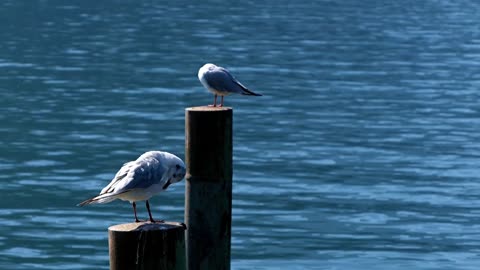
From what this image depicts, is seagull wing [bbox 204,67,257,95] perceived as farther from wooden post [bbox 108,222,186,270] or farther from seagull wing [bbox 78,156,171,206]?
wooden post [bbox 108,222,186,270]

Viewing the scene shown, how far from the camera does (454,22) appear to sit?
62438mm

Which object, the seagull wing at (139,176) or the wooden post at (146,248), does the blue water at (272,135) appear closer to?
the seagull wing at (139,176)

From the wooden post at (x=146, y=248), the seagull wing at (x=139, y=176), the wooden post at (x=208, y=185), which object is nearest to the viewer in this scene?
the wooden post at (x=146, y=248)

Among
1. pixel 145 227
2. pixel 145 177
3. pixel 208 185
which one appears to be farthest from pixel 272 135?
pixel 145 227

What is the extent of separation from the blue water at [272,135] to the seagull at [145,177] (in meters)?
8.19

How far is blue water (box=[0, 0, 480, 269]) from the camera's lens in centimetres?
1848

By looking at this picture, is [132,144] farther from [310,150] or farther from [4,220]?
[4,220]

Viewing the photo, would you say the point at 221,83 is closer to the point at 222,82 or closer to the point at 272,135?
the point at 222,82

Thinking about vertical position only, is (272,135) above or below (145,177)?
below

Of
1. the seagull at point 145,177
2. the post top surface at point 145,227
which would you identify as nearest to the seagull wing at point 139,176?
the seagull at point 145,177

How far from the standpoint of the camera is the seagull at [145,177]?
8.80 m

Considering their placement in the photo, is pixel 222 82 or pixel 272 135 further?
pixel 272 135

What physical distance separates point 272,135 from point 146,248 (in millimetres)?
20704

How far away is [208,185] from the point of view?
385 inches
